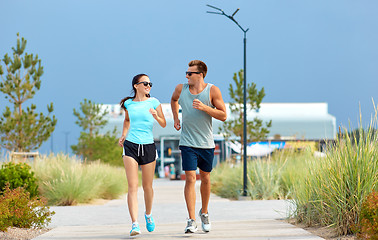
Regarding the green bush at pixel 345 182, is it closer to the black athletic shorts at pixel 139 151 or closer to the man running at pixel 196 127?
the man running at pixel 196 127

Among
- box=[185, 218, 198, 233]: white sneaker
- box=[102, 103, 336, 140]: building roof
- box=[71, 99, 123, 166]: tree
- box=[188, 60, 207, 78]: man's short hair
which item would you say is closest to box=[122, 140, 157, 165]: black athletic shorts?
box=[185, 218, 198, 233]: white sneaker

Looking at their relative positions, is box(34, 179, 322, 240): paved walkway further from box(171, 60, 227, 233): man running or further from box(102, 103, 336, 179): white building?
box(102, 103, 336, 179): white building

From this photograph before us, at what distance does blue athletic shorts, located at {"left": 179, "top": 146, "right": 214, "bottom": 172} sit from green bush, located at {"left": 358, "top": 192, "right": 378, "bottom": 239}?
2.07 metres

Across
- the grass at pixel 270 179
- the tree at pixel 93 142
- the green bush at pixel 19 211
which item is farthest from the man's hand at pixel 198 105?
the tree at pixel 93 142

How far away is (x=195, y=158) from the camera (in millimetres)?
7238

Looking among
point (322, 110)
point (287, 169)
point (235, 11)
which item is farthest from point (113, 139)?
point (322, 110)

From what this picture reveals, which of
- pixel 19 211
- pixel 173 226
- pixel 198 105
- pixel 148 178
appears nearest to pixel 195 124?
pixel 198 105

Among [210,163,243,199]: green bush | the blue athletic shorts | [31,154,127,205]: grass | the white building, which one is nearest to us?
the blue athletic shorts

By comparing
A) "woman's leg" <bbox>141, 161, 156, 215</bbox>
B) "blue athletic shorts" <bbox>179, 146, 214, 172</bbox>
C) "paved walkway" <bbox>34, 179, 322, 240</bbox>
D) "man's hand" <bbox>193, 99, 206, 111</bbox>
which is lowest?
"paved walkway" <bbox>34, 179, 322, 240</bbox>

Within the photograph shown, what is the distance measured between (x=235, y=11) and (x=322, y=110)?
287 ft

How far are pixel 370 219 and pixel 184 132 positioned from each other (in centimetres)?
255

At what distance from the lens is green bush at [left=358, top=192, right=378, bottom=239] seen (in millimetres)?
5770

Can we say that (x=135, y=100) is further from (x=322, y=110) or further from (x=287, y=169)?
(x=322, y=110)

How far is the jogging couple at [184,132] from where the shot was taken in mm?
7141
